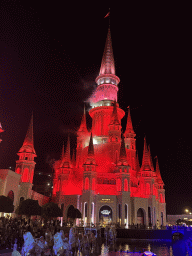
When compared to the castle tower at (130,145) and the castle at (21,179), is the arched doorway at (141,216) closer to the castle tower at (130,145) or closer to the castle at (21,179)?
the castle tower at (130,145)

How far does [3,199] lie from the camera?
28500 mm

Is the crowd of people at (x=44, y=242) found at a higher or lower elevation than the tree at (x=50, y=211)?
lower

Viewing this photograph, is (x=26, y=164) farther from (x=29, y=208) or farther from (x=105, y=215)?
(x=105, y=215)

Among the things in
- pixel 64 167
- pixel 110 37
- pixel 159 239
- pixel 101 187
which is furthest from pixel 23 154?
pixel 110 37

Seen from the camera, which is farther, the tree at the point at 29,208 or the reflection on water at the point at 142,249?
the tree at the point at 29,208

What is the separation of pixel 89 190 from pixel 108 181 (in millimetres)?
5264

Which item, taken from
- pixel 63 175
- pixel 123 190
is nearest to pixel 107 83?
pixel 63 175

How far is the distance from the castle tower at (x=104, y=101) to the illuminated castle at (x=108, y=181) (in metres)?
0.24

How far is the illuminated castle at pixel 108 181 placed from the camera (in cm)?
4719

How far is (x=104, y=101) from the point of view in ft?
206

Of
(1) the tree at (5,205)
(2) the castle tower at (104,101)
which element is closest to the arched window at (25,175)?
(1) the tree at (5,205)

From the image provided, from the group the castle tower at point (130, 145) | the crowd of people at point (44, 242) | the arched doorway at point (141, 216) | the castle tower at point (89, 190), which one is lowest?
the crowd of people at point (44, 242)

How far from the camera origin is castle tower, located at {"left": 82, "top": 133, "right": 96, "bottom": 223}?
151 ft

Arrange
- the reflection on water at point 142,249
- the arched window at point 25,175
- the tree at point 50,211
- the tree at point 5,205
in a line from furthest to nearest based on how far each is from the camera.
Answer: the arched window at point 25,175 → the tree at point 50,211 → the tree at point 5,205 → the reflection on water at point 142,249
